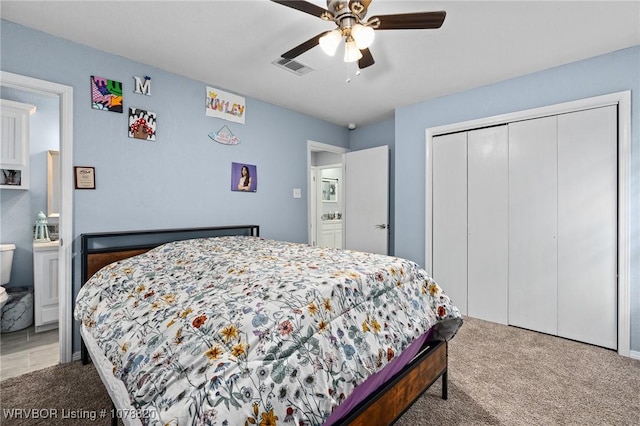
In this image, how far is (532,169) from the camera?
2.91 metres

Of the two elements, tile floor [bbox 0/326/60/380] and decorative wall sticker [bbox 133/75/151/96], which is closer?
tile floor [bbox 0/326/60/380]

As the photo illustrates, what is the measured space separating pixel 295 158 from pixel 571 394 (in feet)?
11.0

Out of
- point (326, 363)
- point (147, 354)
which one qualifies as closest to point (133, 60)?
point (147, 354)

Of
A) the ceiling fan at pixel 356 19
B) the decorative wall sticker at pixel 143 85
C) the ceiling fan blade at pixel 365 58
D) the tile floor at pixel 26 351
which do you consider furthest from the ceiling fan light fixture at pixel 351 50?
the tile floor at pixel 26 351

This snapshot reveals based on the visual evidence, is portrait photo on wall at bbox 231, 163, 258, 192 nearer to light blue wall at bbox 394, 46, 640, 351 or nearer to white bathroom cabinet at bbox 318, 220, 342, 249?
light blue wall at bbox 394, 46, 640, 351

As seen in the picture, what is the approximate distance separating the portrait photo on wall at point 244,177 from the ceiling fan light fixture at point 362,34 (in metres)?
2.06

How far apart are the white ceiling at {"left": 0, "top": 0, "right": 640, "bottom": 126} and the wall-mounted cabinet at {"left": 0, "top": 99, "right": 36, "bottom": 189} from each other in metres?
1.39

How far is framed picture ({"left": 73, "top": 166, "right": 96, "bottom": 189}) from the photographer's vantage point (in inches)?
91.7

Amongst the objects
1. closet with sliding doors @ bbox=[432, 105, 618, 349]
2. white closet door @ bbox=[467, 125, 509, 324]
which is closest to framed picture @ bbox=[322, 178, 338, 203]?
closet with sliding doors @ bbox=[432, 105, 618, 349]

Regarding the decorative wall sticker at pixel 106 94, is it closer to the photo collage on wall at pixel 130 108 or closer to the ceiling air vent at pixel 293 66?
the photo collage on wall at pixel 130 108

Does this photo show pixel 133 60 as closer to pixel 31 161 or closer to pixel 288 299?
pixel 31 161

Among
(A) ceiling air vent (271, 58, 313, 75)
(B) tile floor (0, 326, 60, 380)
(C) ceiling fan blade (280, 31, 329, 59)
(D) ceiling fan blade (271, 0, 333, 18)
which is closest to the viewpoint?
(D) ceiling fan blade (271, 0, 333, 18)

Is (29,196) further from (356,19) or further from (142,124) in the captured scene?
(356,19)

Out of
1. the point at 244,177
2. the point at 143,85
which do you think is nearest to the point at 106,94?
the point at 143,85
